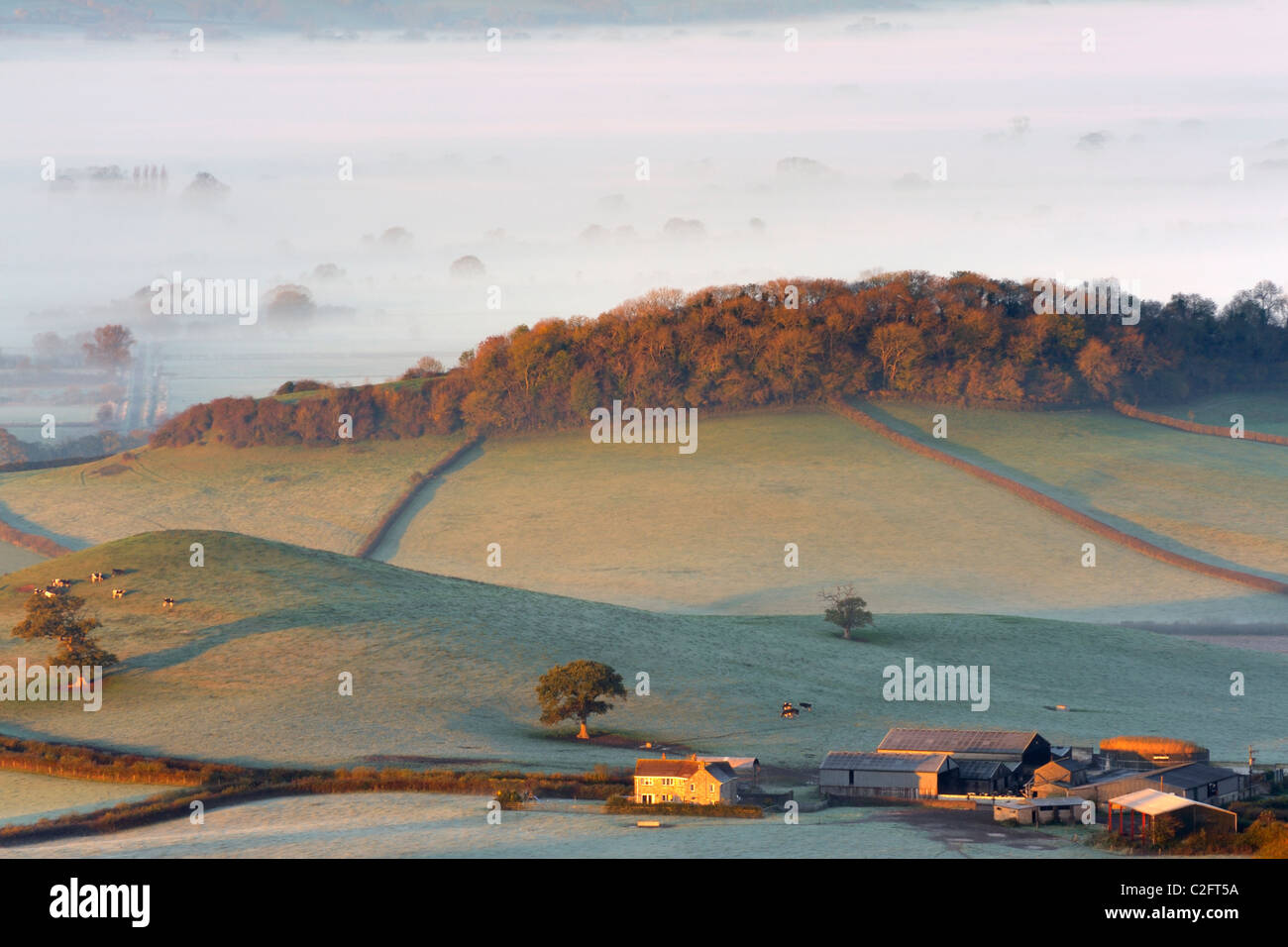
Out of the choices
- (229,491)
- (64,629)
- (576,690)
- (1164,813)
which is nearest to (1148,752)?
(1164,813)

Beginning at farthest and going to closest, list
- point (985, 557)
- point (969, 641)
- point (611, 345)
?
point (611, 345) < point (985, 557) < point (969, 641)

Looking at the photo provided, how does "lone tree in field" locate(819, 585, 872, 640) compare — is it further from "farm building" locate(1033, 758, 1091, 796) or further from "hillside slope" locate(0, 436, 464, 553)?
"hillside slope" locate(0, 436, 464, 553)

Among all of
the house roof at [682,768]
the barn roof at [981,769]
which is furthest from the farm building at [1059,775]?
the house roof at [682,768]

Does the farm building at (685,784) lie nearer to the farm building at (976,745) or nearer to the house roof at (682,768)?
the house roof at (682,768)
